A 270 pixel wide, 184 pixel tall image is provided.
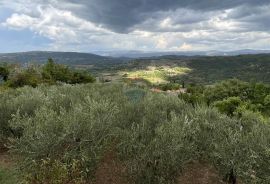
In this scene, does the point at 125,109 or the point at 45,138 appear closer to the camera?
the point at 45,138

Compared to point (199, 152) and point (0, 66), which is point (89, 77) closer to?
point (0, 66)

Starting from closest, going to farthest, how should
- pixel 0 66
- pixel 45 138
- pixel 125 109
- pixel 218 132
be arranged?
pixel 45 138
pixel 218 132
pixel 125 109
pixel 0 66

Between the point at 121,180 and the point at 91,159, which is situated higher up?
the point at 91,159

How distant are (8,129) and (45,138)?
9912 millimetres

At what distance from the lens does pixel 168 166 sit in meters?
18.6

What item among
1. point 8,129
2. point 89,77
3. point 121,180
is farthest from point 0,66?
point 121,180

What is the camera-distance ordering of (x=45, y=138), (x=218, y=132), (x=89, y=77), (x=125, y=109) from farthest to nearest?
(x=89, y=77) → (x=125, y=109) → (x=218, y=132) → (x=45, y=138)

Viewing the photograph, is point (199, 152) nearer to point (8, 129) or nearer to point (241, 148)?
point (241, 148)

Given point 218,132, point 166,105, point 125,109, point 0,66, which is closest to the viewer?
point 218,132

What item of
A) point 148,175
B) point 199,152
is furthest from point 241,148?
point 148,175

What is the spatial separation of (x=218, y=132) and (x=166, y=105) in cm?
720

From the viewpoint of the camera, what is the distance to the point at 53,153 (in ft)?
61.3

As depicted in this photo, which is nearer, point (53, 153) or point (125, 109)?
point (53, 153)

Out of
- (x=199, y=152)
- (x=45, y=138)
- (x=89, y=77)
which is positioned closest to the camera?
(x=45, y=138)
